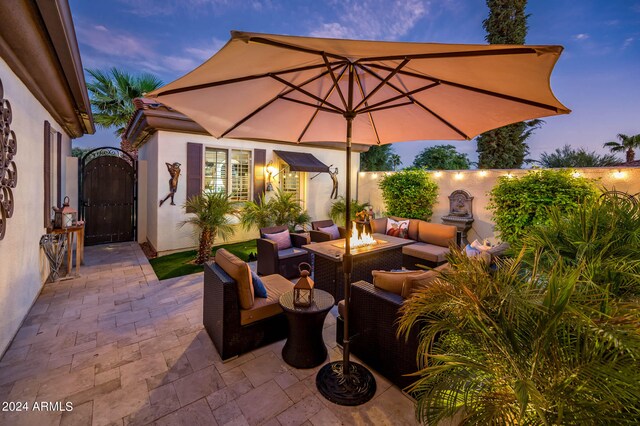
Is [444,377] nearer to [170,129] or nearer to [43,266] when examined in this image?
[43,266]

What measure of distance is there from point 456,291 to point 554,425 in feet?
2.15

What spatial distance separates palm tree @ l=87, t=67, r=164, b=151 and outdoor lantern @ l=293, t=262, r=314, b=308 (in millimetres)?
11424

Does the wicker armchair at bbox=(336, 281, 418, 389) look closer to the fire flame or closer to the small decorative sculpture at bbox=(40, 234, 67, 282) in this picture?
the fire flame

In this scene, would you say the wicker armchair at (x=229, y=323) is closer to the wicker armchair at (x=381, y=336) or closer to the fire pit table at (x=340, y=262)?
the wicker armchair at (x=381, y=336)

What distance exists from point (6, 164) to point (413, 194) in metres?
8.52

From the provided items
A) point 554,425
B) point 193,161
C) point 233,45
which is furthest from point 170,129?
point 554,425

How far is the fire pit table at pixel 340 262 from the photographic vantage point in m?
4.57

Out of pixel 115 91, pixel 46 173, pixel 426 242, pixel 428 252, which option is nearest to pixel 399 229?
pixel 426 242

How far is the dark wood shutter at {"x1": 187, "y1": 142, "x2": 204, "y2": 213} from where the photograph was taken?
7543mm

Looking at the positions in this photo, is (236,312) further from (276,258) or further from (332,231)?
(332,231)

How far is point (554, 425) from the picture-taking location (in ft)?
3.37

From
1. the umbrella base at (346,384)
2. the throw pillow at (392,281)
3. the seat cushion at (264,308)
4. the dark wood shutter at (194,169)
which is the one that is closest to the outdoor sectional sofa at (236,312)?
the seat cushion at (264,308)

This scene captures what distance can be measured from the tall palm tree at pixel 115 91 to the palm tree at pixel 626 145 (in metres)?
21.8

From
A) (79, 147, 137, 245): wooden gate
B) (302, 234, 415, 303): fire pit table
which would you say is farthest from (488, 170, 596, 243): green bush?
(79, 147, 137, 245): wooden gate
